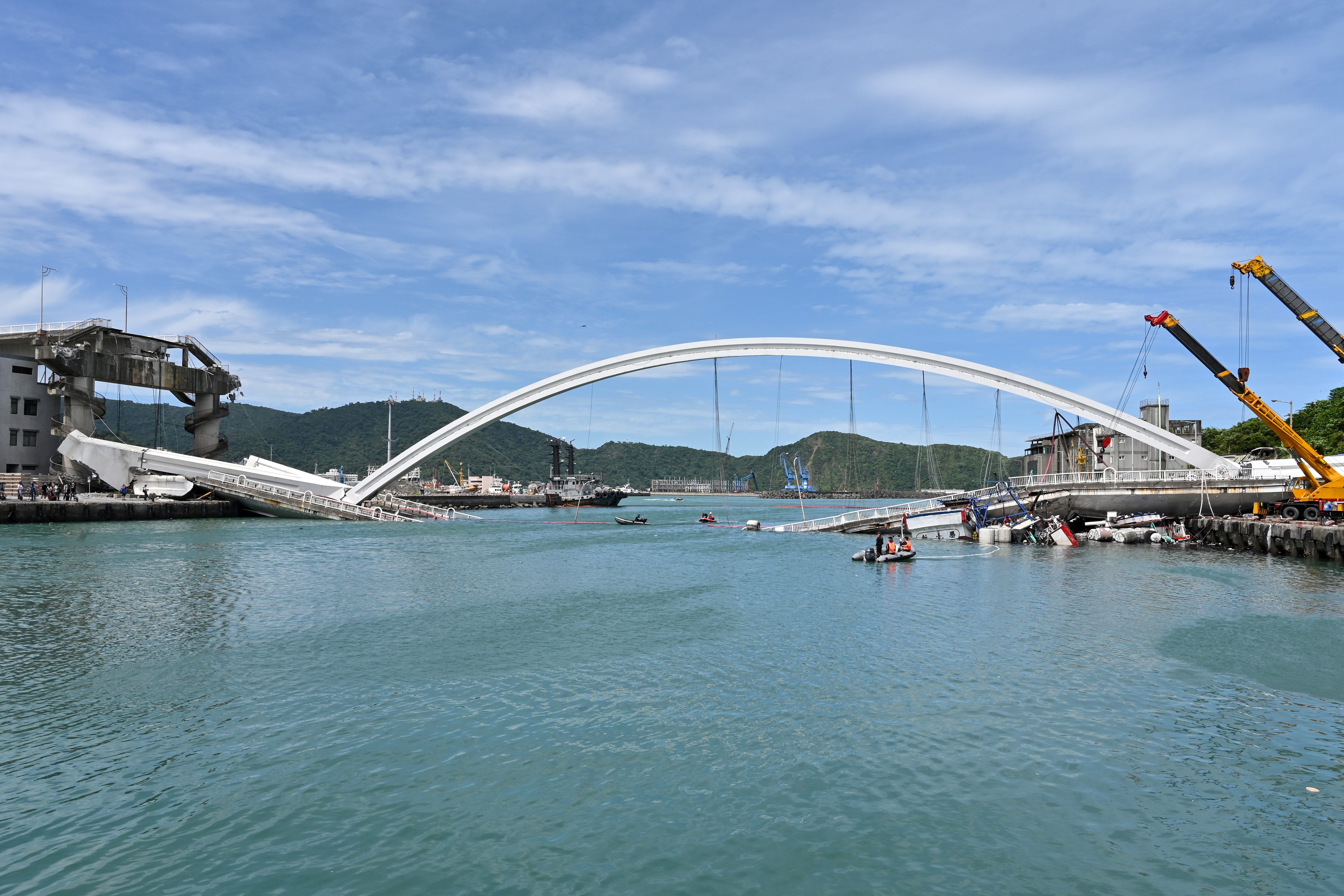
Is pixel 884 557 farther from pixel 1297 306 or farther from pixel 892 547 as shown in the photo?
pixel 1297 306

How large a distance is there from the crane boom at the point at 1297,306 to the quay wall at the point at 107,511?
95940mm

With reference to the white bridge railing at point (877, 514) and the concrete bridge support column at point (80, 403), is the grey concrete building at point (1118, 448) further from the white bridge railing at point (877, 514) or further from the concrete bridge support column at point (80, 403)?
the concrete bridge support column at point (80, 403)

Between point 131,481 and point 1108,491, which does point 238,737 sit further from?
point 131,481

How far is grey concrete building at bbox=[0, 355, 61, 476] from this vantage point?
7238cm

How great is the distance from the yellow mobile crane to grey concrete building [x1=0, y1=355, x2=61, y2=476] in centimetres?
10998

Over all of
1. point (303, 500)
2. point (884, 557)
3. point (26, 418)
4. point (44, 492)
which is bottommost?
point (884, 557)

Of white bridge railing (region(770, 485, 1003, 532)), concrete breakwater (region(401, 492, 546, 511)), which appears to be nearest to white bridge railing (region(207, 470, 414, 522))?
concrete breakwater (region(401, 492, 546, 511))

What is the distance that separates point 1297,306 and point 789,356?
1490 inches

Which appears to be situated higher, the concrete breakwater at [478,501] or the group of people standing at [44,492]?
the group of people standing at [44,492]

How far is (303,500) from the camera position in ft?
250

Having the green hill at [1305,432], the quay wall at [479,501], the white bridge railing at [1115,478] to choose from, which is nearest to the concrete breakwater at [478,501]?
the quay wall at [479,501]

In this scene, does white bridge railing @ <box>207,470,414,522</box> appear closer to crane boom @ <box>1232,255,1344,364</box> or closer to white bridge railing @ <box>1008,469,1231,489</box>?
white bridge railing @ <box>1008,469,1231,489</box>

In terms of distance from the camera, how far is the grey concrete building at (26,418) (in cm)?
7238

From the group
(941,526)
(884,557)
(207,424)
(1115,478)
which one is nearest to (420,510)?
(207,424)
